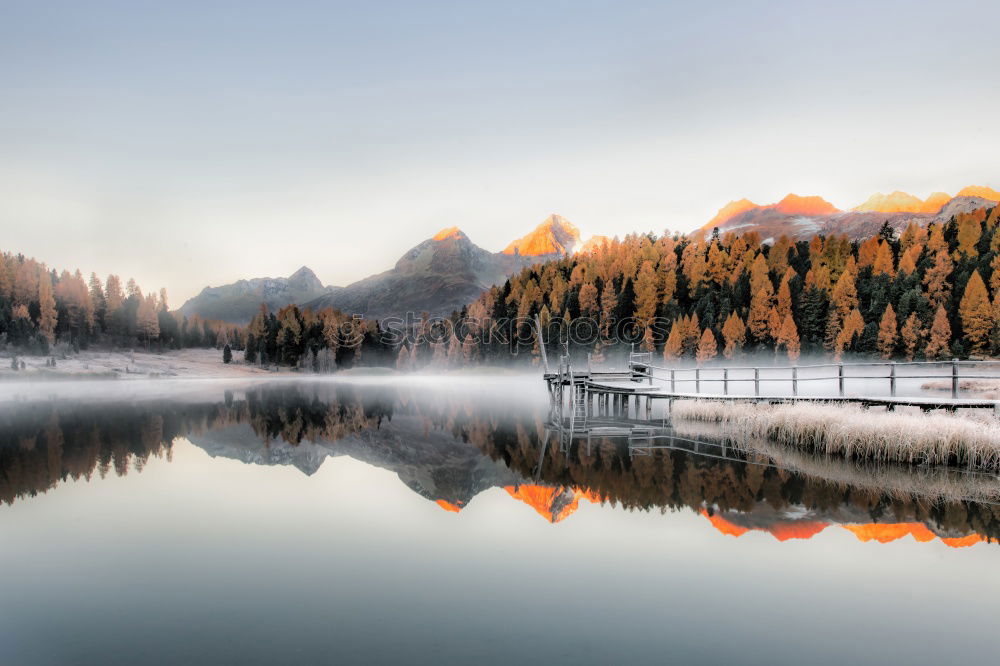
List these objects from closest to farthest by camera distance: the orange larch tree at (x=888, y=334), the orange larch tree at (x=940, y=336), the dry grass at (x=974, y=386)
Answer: the dry grass at (x=974, y=386) → the orange larch tree at (x=940, y=336) → the orange larch tree at (x=888, y=334)

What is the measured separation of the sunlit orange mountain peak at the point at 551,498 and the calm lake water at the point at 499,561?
101 mm

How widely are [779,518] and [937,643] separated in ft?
20.0

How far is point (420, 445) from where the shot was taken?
30141 millimetres

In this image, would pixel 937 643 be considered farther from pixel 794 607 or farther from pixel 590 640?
pixel 590 640

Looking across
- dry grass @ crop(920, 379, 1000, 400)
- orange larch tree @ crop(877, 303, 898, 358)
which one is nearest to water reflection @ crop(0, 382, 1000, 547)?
dry grass @ crop(920, 379, 1000, 400)

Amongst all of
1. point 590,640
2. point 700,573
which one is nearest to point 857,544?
point 700,573

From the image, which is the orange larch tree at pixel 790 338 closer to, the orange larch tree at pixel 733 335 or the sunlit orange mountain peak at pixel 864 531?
the orange larch tree at pixel 733 335

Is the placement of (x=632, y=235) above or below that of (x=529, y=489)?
above

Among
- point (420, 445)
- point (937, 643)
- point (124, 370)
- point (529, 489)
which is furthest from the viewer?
point (124, 370)

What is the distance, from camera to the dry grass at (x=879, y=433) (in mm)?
19156

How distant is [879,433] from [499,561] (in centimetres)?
1480

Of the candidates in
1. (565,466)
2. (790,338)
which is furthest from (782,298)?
(565,466)

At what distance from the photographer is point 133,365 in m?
116

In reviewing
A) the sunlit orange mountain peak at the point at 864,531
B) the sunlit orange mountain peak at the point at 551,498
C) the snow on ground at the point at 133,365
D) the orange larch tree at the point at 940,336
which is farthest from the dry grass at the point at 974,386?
the snow on ground at the point at 133,365
